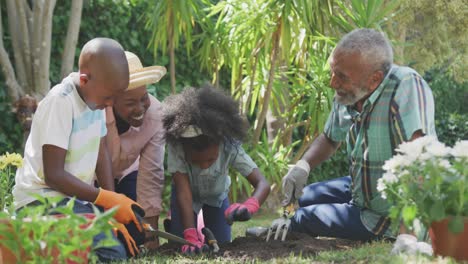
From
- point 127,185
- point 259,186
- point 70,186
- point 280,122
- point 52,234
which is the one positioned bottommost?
point 280,122

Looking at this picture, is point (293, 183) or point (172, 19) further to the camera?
point (172, 19)

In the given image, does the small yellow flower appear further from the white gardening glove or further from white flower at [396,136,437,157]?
white flower at [396,136,437,157]

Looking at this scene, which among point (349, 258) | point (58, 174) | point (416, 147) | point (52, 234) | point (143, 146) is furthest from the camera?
point (143, 146)

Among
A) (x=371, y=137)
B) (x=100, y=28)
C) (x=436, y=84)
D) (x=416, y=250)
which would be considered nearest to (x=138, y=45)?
(x=100, y=28)

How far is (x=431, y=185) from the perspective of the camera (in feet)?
8.56

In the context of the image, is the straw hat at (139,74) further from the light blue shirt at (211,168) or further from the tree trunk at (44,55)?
the tree trunk at (44,55)

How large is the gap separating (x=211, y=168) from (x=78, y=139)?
1.03 metres

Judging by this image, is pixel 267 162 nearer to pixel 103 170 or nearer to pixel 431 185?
pixel 103 170

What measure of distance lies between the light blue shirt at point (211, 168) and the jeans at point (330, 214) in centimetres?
47

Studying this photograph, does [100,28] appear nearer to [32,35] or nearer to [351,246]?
[32,35]

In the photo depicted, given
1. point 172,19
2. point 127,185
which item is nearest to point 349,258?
point 127,185

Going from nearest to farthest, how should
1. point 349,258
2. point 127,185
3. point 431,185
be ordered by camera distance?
point 431,185 → point 349,258 → point 127,185

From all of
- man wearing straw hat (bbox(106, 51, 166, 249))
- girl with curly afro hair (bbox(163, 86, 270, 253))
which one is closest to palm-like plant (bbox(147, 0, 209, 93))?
man wearing straw hat (bbox(106, 51, 166, 249))

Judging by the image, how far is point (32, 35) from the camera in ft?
22.5
